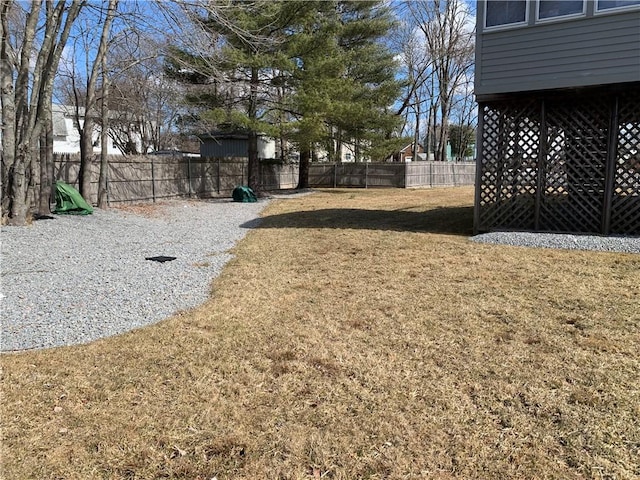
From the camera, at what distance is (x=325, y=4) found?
16.7 m

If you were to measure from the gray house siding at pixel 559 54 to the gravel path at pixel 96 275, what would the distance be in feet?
16.6

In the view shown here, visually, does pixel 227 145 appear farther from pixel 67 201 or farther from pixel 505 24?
pixel 505 24

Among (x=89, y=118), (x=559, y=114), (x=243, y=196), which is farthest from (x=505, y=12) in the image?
(x=243, y=196)

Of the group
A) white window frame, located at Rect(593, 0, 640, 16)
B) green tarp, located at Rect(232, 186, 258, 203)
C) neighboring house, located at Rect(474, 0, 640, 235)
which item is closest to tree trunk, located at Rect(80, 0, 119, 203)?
green tarp, located at Rect(232, 186, 258, 203)

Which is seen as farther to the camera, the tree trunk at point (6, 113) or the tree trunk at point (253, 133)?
the tree trunk at point (253, 133)

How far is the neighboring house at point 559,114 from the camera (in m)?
6.45

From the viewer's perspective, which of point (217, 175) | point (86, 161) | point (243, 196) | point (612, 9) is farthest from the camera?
point (217, 175)

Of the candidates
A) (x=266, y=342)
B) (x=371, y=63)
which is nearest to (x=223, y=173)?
(x=371, y=63)

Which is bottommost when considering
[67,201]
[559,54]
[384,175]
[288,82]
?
[67,201]

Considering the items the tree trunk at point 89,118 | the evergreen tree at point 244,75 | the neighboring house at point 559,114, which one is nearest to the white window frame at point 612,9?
the neighboring house at point 559,114

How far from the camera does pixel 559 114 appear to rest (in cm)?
718

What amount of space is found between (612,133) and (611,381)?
533 cm

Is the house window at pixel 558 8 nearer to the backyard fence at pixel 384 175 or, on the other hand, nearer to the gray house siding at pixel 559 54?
the gray house siding at pixel 559 54

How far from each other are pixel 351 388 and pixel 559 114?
252 inches
